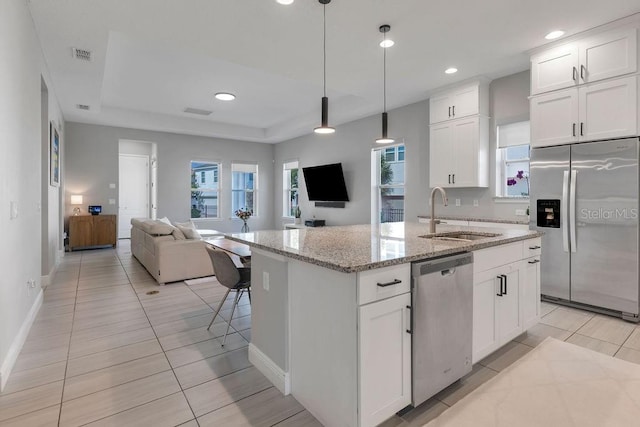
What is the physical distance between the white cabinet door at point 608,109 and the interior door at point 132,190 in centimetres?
968

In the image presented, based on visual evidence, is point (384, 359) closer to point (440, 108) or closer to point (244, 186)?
point (440, 108)

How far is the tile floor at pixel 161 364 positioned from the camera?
5.95 ft

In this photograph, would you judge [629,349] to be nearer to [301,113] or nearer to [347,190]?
[347,190]

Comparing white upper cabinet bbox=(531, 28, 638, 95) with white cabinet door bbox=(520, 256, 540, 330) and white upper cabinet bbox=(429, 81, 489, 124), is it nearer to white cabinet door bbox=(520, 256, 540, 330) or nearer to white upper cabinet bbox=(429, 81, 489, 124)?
white upper cabinet bbox=(429, 81, 489, 124)

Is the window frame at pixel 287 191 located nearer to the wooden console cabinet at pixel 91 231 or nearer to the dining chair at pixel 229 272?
the wooden console cabinet at pixel 91 231

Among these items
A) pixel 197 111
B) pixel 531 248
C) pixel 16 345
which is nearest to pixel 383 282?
pixel 531 248

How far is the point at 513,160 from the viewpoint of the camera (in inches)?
180

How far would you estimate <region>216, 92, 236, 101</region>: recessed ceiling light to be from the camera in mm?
5887

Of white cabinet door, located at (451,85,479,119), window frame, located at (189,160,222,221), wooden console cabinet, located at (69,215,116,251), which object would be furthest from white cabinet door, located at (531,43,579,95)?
wooden console cabinet, located at (69,215,116,251)

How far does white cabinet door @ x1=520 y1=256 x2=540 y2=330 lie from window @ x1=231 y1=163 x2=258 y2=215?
25.4 ft

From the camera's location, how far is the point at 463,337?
1997 mm

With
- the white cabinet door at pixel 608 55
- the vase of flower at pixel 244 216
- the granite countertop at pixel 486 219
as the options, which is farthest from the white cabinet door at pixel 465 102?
the vase of flower at pixel 244 216

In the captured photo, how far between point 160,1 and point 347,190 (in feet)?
16.2

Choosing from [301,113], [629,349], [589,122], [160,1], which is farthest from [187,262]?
[589,122]
